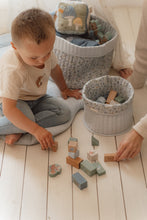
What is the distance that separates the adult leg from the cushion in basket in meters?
0.47

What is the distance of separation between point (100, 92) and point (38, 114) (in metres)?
0.37

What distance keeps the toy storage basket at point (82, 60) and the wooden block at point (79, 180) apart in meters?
0.70

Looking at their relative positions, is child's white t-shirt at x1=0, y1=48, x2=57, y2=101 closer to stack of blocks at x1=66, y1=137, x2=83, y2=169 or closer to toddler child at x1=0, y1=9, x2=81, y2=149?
toddler child at x1=0, y1=9, x2=81, y2=149

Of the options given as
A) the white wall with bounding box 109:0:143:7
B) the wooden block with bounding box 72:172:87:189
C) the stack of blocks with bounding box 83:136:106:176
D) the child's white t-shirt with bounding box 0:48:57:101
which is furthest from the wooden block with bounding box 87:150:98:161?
the white wall with bounding box 109:0:143:7

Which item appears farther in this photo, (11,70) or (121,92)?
(121,92)

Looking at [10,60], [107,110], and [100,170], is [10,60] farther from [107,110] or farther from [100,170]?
[100,170]

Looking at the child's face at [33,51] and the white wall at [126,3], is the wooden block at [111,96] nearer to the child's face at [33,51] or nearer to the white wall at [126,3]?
the child's face at [33,51]

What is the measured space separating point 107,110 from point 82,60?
428 mm

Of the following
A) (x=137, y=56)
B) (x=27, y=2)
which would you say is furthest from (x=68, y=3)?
(x=137, y=56)

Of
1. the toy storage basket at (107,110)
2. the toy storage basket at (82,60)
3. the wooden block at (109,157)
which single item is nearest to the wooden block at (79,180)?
the wooden block at (109,157)

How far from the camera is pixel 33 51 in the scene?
125cm

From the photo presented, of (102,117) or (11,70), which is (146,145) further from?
(11,70)

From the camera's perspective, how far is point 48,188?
1297mm

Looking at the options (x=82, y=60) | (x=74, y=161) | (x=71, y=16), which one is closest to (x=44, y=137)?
(x=74, y=161)
